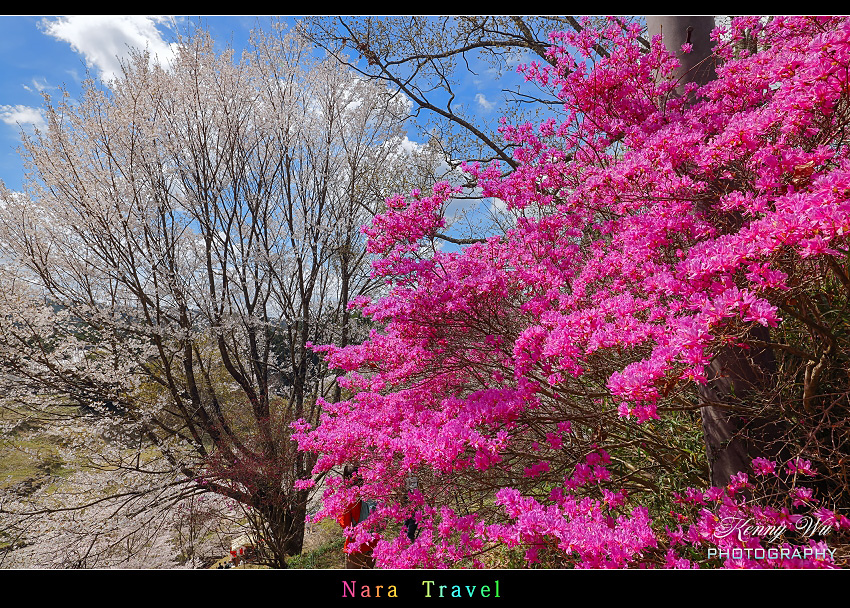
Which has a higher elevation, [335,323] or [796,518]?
[335,323]

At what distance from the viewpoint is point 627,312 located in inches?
56.6

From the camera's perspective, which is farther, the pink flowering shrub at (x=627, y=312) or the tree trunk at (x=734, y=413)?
the tree trunk at (x=734, y=413)

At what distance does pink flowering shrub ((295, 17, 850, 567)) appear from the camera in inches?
45.9

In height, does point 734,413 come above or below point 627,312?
below

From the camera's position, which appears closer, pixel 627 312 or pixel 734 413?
pixel 627 312

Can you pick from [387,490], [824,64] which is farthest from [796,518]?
[387,490]

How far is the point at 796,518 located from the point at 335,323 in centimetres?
649

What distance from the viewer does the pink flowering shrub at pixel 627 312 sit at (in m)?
1.17

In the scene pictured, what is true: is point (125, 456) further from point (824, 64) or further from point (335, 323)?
point (824, 64)

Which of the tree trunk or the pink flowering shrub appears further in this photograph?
the tree trunk

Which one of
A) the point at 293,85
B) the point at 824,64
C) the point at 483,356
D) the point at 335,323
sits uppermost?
the point at 293,85

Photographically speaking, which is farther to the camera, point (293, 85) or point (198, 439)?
point (293, 85)

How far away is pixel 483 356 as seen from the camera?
8.80ft
